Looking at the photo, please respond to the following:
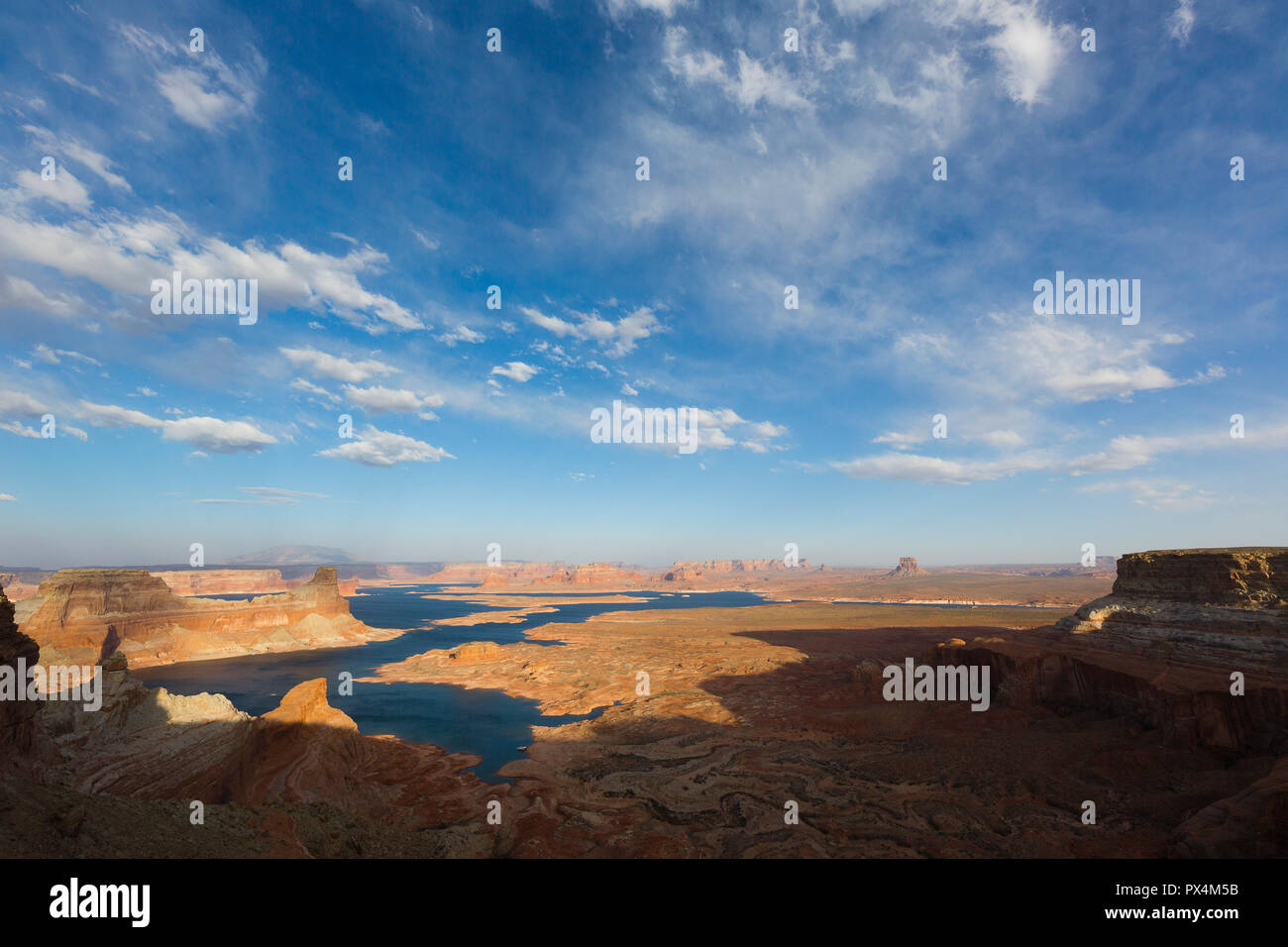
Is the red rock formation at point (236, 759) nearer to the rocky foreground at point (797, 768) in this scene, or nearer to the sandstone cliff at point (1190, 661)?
the rocky foreground at point (797, 768)

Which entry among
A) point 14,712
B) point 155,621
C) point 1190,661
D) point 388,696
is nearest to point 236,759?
point 14,712

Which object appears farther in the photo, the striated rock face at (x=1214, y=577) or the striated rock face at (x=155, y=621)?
the striated rock face at (x=155, y=621)

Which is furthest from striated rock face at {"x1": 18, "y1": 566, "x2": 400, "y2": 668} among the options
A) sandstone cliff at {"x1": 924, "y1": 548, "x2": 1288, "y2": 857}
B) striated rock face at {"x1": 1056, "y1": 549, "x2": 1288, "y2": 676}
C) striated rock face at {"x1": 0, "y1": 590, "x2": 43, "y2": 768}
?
striated rock face at {"x1": 1056, "y1": 549, "x2": 1288, "y2": 676}

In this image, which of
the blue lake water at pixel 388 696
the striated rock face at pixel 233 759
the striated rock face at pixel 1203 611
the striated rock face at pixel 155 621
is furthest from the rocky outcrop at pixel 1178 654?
the striated rock face at pixel 155 621

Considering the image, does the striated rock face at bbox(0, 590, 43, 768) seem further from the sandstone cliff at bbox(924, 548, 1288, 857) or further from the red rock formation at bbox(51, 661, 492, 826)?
the sandstone cliff at bbox(924, 548, 1288, 857)

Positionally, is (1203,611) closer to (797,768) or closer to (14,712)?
(797,768)

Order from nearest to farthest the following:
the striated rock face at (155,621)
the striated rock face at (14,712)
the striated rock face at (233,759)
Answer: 1. the striated rock face at (14,712)
2. the striated rock face at (233,759)
3. the striated rock face at (155,621)

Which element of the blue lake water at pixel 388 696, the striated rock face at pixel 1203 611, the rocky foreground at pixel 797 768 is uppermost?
the striated rock face at pixel 1203 611

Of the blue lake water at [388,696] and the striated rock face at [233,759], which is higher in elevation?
the striated rock face at [233,759]
